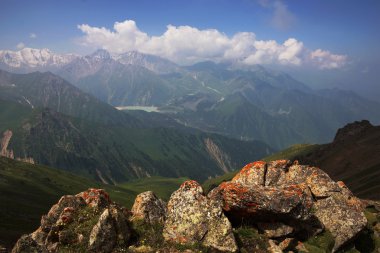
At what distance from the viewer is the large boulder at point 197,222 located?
2703 cm

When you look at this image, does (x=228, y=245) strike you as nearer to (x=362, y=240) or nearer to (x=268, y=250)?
(x=268, y=250)

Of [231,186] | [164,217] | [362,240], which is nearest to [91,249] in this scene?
[164,217]

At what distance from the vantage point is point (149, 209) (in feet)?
108

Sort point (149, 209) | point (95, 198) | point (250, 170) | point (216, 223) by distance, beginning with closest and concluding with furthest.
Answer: point (216, 223) → point (149, 209) → point (95, 198) → point (250, 170)

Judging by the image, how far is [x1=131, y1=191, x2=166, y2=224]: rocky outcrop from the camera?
31484 millimetres

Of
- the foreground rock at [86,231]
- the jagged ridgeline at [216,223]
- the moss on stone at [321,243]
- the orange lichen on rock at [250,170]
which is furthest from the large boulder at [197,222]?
the orange lichen on rock at [250,170]

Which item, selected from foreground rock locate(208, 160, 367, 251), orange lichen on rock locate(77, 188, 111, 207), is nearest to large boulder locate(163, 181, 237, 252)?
foreground rock locate(208, 160, 367, 251)

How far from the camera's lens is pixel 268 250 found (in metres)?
28.0

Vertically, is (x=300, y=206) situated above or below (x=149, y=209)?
below

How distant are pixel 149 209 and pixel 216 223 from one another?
772 cm

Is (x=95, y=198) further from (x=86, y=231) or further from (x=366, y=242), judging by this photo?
(x=366, y=242)

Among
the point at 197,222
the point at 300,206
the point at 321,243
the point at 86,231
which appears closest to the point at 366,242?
the point at 321,243

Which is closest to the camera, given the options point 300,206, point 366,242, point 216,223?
point 216,223

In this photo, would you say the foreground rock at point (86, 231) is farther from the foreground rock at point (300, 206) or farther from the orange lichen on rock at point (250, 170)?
the orange lichen on rock at point (250, 170)
